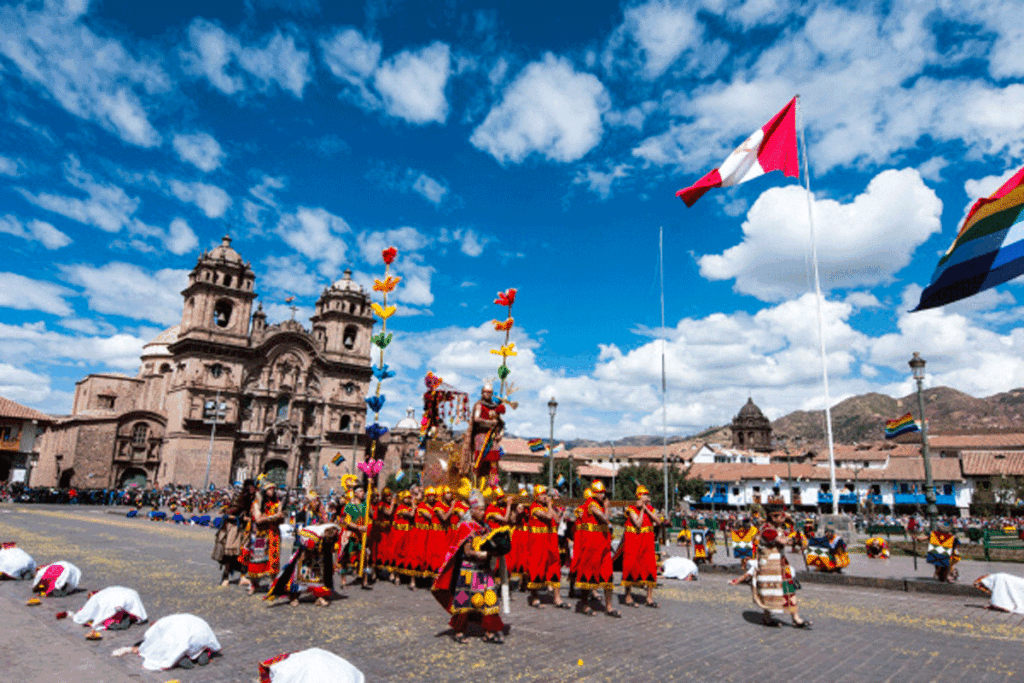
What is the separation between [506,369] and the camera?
49.2 feet

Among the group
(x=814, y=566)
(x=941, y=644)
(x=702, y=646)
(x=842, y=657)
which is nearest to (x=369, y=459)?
(x=702, y=646)

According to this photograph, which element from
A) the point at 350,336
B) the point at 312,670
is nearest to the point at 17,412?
the point at 350,336

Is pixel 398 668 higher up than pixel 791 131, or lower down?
lower down

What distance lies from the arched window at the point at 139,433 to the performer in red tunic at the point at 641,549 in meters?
54.1

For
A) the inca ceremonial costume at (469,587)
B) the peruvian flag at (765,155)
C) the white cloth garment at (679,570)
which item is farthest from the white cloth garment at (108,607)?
Answer: the peruvian flag at (765,155)

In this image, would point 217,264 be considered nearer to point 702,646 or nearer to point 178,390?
point 178,390

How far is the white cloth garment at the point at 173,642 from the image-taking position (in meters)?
6.00

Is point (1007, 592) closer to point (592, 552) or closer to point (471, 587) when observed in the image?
point (592, 552)

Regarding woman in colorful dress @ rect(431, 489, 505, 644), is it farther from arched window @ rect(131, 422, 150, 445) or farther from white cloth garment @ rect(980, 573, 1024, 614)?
arched window @ rect(131, 422, 150, 445)

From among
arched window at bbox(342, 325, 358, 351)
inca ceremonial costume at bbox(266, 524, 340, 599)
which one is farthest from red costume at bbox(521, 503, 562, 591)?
arched window at bbox(342, 325, 358, 351)

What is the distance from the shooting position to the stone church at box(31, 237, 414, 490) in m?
50.1

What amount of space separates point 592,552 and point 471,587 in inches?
112

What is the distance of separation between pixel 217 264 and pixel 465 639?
54.5m

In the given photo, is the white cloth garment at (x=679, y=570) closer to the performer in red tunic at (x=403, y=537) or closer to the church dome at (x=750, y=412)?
the performer in red tunic at (x=403, y=537)
